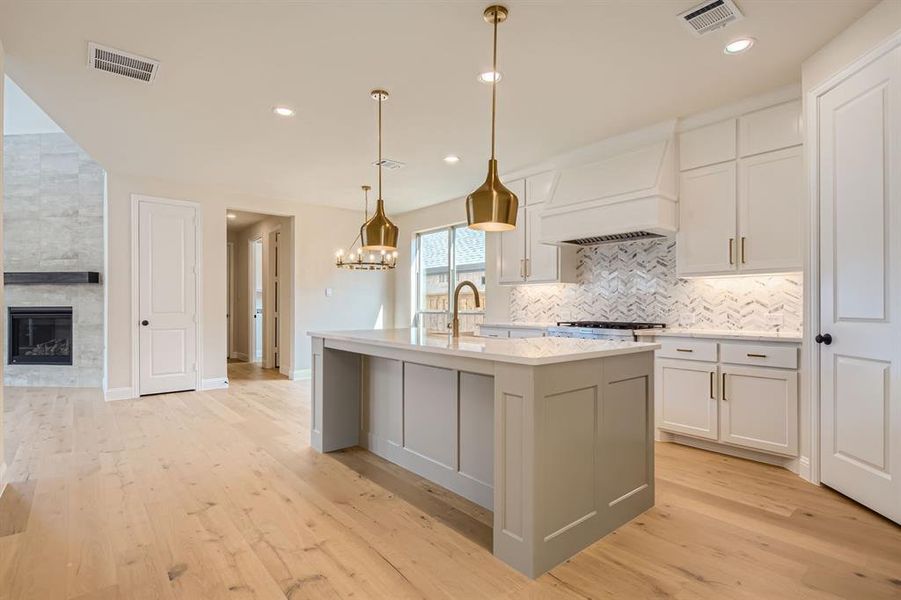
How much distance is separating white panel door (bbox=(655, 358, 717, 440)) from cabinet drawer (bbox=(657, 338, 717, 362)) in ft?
0.14

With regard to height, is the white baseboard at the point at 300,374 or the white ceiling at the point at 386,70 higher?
the white ceiling at the point at 386,70

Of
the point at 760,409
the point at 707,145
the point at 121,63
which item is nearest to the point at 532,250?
the point at 707,145

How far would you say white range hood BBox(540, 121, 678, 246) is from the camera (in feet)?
12.5

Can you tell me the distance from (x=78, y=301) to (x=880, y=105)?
814 centimetres

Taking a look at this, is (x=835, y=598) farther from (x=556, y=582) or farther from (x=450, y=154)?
(x=450, y=154)

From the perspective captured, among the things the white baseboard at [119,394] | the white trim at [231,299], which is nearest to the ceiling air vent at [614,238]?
the white baseboard at [119,394]

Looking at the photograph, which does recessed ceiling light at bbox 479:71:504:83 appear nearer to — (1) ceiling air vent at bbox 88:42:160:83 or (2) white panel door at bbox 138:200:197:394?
(1) ceiling air vent at bbox 88:42:160:83

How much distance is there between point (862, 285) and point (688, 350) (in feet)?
3.93

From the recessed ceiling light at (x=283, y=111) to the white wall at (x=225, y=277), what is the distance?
2898 millimetres

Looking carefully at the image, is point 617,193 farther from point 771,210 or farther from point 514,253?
point 514,253

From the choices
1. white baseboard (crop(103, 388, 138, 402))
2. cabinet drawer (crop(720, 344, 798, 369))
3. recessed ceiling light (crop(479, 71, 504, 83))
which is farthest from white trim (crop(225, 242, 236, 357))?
cabinet drawer (crop(720, 344, 798, 369))

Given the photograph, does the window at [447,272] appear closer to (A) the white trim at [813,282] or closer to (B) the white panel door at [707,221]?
(B) the white panel door at [707,221]

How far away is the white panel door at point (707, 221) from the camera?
3.58 metres

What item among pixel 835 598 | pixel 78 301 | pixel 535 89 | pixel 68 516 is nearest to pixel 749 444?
pixel 835 598
